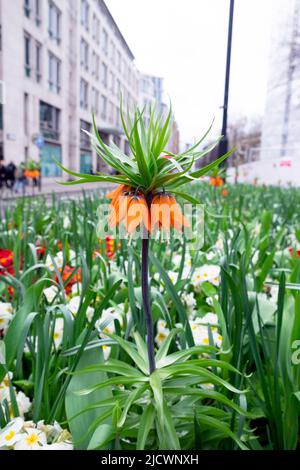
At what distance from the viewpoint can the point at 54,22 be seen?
703 mm

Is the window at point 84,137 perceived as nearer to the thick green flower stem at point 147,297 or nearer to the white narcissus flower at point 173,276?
the thick green flower stem at point 147,297

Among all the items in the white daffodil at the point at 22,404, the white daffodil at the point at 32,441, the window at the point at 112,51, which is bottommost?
the white daffodil at the point at 22,404

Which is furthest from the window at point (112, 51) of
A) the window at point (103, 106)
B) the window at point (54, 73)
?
the window at point (54, 73)

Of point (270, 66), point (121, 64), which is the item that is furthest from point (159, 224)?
A: point (270, 66)

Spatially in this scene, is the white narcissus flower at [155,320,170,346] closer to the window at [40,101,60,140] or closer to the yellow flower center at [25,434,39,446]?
the yellow flower center at [25,434,39,446]

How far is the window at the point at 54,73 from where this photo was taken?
3.24ft

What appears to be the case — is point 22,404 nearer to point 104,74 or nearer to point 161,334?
point 161,334

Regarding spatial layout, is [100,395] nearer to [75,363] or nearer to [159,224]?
[75,363]

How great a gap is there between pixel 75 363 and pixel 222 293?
0.16m

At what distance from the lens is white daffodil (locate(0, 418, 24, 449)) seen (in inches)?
10.7

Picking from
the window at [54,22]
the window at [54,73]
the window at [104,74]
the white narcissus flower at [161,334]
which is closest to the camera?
the white narcissus flower at [161,334]

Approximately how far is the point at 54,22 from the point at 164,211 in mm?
645

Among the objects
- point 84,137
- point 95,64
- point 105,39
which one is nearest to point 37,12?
point 95,64

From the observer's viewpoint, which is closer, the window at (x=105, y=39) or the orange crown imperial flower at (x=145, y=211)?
the orange crown imperial flower at (x=145, y=211)
